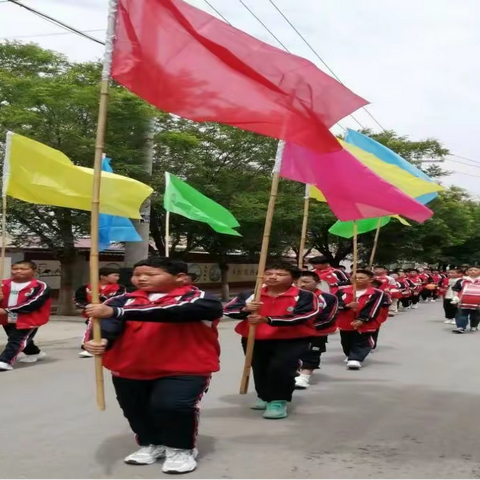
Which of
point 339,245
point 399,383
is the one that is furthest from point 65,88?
point 339,245

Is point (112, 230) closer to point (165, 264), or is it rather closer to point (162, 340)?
point (165, 264)

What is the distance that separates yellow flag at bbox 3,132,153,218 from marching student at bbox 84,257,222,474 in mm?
2880

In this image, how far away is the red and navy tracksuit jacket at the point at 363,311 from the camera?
9312mm

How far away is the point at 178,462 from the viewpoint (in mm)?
4422

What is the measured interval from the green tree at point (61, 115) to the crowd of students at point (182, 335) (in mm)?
5424

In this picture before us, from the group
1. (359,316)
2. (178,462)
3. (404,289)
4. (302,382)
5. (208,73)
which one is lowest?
(302,382)

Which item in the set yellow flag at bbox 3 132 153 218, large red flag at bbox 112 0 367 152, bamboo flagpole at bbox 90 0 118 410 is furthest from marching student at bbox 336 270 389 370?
bamboo flagpole at bbox 90 0 118 410

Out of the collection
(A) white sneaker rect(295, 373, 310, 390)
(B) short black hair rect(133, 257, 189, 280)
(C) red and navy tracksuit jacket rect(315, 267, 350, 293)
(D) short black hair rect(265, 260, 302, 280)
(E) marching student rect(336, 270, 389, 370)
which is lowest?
(A) white sneaker rect(295, 373, 310, 390)

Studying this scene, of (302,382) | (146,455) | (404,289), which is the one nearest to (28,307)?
(302,382)

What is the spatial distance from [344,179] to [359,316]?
10.2ft

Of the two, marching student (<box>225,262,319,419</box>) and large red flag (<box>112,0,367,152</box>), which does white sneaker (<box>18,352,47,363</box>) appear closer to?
marching student (<box>225,262,319,419</box>)

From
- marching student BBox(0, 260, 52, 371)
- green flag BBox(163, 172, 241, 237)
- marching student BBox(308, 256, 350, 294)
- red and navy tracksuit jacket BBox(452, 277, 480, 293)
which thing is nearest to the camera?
→ marching student BBox(0, 260, 52, 371)

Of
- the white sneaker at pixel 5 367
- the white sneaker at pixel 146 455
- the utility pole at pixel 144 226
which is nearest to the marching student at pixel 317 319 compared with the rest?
the white sneaker at pixel 146 455

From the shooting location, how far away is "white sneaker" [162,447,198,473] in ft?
14.4
